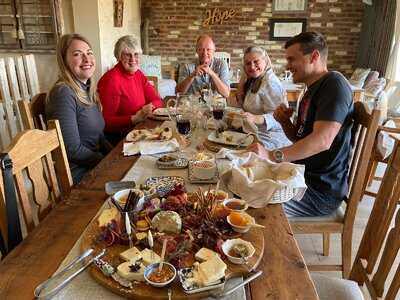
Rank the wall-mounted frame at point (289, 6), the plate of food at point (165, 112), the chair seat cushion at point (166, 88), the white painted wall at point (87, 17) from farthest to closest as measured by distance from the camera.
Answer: the wall-mounted frame at point (289, 6) < the chair seat cushion at point (166, 88) < the white painted wall at point (87, 17) < the plate of food at point (165, 112)

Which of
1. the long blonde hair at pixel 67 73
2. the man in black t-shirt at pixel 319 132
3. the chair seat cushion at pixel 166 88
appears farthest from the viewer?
the chair seat cushion at pixel 166 88

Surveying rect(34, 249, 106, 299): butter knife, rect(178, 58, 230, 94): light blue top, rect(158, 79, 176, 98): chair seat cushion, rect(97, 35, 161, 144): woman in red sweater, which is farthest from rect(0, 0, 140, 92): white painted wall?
rect(34, 249, 106, 299): butter knife

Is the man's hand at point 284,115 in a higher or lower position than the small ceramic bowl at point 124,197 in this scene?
higher

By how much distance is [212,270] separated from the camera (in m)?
0.78

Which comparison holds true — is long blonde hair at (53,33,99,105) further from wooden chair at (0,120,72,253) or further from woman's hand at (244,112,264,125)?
woman's hand at (244,112,264,125)

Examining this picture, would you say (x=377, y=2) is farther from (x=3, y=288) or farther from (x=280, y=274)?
(x=3, y=288)

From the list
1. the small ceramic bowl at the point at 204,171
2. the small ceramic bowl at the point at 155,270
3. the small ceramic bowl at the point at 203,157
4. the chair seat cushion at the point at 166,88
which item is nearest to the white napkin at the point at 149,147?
the small ceramic bowl at the point at 203,157

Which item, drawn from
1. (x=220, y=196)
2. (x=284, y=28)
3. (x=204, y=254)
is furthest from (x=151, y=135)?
(x=284, y=28)

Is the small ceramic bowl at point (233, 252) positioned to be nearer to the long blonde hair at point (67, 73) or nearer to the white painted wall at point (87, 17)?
the long blonde hair at point (67, 73)

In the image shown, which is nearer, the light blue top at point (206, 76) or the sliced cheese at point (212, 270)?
the sliced cheese at point (212, 270)

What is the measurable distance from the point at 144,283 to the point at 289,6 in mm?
5757

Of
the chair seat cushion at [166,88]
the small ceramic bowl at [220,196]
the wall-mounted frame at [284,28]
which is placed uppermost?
the wall-mounted frame at [284,28]

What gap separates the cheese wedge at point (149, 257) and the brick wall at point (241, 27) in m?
5.37

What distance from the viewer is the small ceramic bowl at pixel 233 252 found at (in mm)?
826
